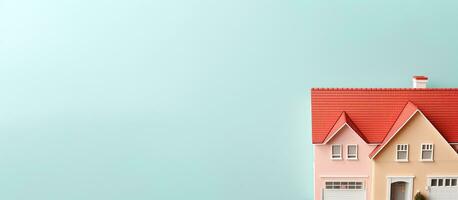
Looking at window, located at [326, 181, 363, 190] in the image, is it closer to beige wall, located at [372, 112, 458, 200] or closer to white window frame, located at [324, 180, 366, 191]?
white window frame, located at [324, 180, 366, 191]

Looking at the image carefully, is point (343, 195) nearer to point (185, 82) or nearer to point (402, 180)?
point (402, 180)

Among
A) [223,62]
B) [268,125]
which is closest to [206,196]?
→ [268,125]

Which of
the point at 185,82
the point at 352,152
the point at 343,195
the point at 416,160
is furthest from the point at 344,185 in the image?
the point at 185,82

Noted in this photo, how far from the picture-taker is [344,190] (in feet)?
18.7

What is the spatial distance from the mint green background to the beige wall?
71 centimetres

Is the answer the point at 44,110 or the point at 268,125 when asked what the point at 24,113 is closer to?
the point at 44,110

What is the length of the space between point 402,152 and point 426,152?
0.24 m

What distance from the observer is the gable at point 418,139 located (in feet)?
17.7

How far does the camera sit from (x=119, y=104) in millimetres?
6184

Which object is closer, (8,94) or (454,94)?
(454,94)

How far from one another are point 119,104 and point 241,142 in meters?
1.48

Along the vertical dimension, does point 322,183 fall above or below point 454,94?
below

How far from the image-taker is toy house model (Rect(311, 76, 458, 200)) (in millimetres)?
5453

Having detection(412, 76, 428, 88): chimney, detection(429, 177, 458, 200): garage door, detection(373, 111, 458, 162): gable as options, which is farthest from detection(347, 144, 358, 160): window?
detection(412, 76, 428, 88): chimney
